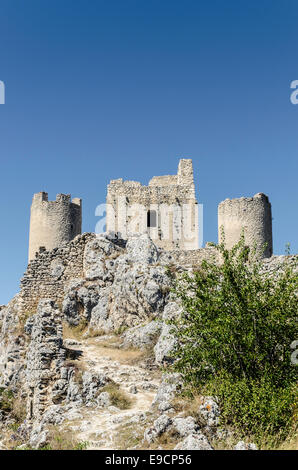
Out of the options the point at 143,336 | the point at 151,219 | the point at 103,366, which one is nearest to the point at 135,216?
the point at 151,219

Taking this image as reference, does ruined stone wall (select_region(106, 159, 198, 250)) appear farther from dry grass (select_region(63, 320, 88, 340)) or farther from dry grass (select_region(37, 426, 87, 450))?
dry grass (select_region(37, 426, 87, 450))

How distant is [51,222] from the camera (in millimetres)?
35125

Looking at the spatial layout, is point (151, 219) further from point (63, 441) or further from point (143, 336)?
point (63, 441)

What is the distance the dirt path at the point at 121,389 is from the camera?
408 inches

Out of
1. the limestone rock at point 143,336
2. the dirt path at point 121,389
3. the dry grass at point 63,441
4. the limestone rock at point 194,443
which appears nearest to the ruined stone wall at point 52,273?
the dirt path at point 121,389

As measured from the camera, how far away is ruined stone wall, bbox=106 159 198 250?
34750 millimetres

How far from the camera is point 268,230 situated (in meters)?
31.0

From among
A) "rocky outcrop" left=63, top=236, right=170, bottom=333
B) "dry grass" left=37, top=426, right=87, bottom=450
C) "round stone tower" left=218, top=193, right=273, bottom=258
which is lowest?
"dry grass" left=37, top=426, right=87, bottom=450

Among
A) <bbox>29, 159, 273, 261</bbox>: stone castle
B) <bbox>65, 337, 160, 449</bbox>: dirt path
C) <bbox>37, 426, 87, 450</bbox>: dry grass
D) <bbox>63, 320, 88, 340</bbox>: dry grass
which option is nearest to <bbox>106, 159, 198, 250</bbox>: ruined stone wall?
<bbox>29, 159, 273, 261</bbox>: stone castle

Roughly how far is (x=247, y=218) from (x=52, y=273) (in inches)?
511

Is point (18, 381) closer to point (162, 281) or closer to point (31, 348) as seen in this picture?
point (31, 348)

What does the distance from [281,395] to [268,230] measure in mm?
22140

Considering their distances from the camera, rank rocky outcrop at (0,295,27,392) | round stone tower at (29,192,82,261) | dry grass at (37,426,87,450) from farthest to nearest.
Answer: round stone tower at (29,192,82,261) → rocky outcrop at (0,295,27,392) → dry grass at (37,426,87,450)

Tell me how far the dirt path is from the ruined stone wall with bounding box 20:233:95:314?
12.7ft
